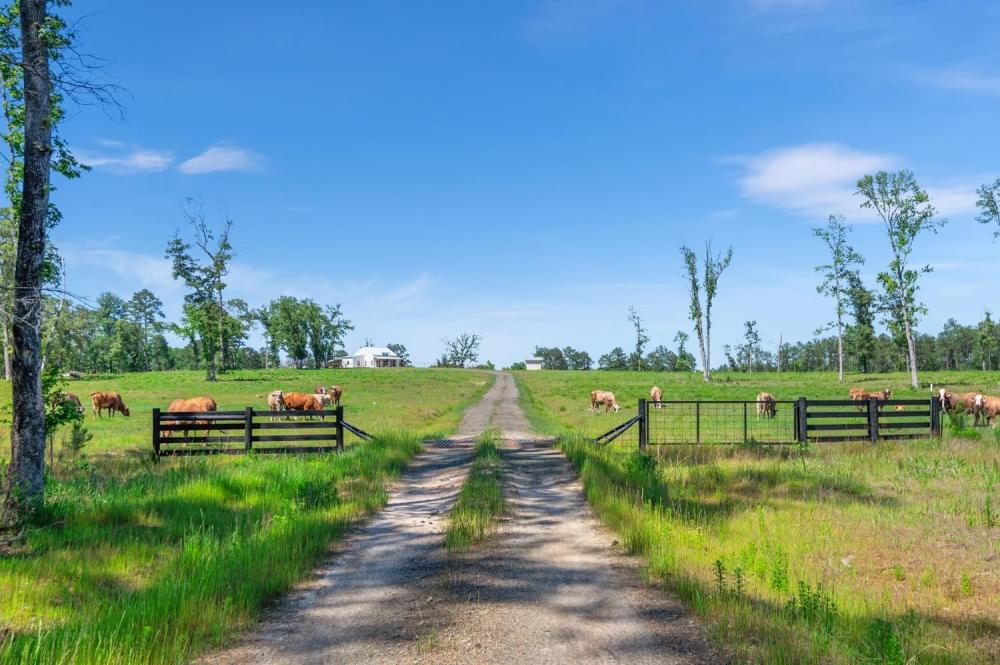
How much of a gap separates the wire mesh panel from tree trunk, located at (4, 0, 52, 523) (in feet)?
53.8

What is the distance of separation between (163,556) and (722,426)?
2567 cm

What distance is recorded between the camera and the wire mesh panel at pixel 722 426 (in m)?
22.7

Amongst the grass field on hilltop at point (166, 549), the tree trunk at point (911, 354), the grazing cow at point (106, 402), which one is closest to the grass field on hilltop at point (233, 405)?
the grazing cow at point (106, 402)

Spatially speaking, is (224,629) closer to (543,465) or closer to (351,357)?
(543,465)

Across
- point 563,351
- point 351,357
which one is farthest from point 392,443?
point 563,351

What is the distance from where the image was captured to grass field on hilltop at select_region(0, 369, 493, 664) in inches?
213

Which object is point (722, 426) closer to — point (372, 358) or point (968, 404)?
point (968, 404)

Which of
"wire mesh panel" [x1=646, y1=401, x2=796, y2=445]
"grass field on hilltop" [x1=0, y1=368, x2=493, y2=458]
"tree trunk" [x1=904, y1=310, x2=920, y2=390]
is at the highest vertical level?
"tree trunk" [x1=904, y1=310, x2=920, y2=390]

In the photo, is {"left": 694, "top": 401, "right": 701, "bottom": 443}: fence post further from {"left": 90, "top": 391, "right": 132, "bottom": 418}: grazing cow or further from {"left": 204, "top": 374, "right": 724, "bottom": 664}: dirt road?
{"left": 90, "top": 391, "right": 132, "bottom": 418}: grazing cow

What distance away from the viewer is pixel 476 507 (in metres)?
10.1

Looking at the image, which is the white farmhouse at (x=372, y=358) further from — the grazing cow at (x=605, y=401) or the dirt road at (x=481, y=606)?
the dirt road at (x=481, y=606)

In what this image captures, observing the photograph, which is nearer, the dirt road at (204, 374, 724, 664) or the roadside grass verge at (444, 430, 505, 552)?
the dirt road at (204, 374, 724, 664)

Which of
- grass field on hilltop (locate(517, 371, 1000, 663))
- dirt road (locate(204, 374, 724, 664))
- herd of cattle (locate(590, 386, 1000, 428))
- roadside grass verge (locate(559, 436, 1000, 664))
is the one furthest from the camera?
herd of cattle (locate(590, 386, 1000, 428))

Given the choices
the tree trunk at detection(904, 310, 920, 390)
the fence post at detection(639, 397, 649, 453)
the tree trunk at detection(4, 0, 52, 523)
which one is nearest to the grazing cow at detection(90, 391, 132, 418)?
the tree trunk at detection(4, 0, 52, 523)
